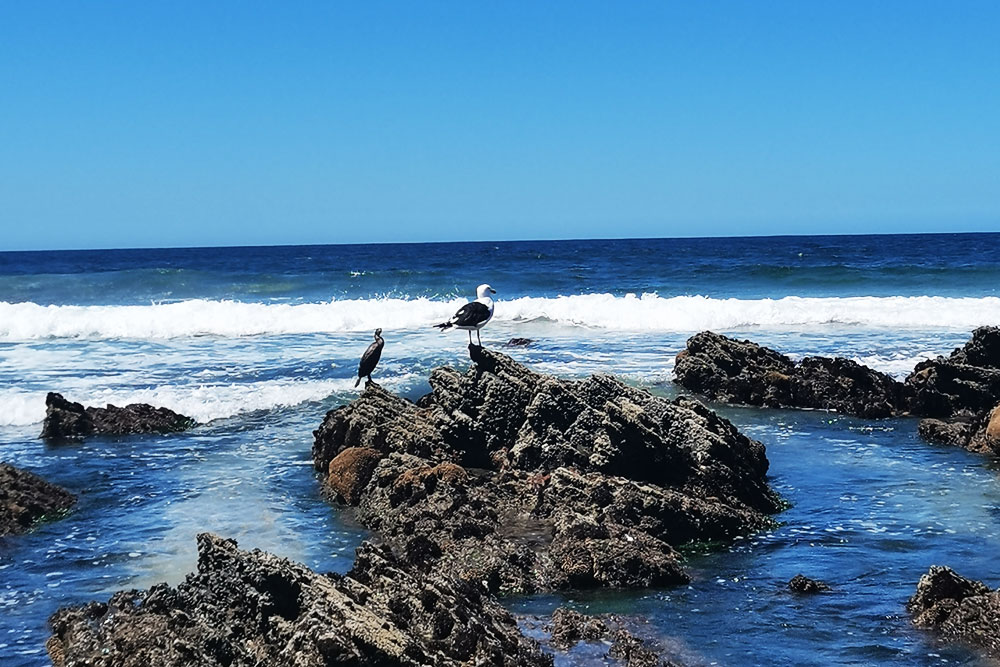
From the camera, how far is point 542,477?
10.6 meters

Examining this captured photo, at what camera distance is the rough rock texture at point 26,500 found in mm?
10344

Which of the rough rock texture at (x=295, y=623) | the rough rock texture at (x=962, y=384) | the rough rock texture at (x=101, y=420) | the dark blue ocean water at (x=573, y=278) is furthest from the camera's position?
the dark blue ocean water at (x=573, y=278)

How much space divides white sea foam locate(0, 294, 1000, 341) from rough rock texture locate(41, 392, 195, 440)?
14799mm

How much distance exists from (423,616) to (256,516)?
15.7 ft

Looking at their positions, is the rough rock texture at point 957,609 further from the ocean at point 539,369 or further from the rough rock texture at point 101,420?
the rough rock texture at point 101,420

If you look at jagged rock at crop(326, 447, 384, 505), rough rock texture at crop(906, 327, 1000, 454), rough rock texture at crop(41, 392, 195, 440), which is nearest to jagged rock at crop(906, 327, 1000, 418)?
rough rock texture at crop(906, 327, 1000, 454)

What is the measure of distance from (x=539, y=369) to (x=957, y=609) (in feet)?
46.6

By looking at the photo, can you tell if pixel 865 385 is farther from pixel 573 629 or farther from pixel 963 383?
pixel 573 629

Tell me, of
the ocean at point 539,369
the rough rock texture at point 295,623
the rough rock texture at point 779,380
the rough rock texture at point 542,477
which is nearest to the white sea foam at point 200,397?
the ocean at point 539,369

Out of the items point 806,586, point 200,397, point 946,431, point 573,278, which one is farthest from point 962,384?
point 573,278

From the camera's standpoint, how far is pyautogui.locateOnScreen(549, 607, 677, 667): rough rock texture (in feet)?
21.6

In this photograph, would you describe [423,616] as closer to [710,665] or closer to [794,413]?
[710,665]

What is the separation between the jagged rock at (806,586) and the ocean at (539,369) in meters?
0.12

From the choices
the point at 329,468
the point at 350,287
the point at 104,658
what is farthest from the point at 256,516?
the point at 350,287
